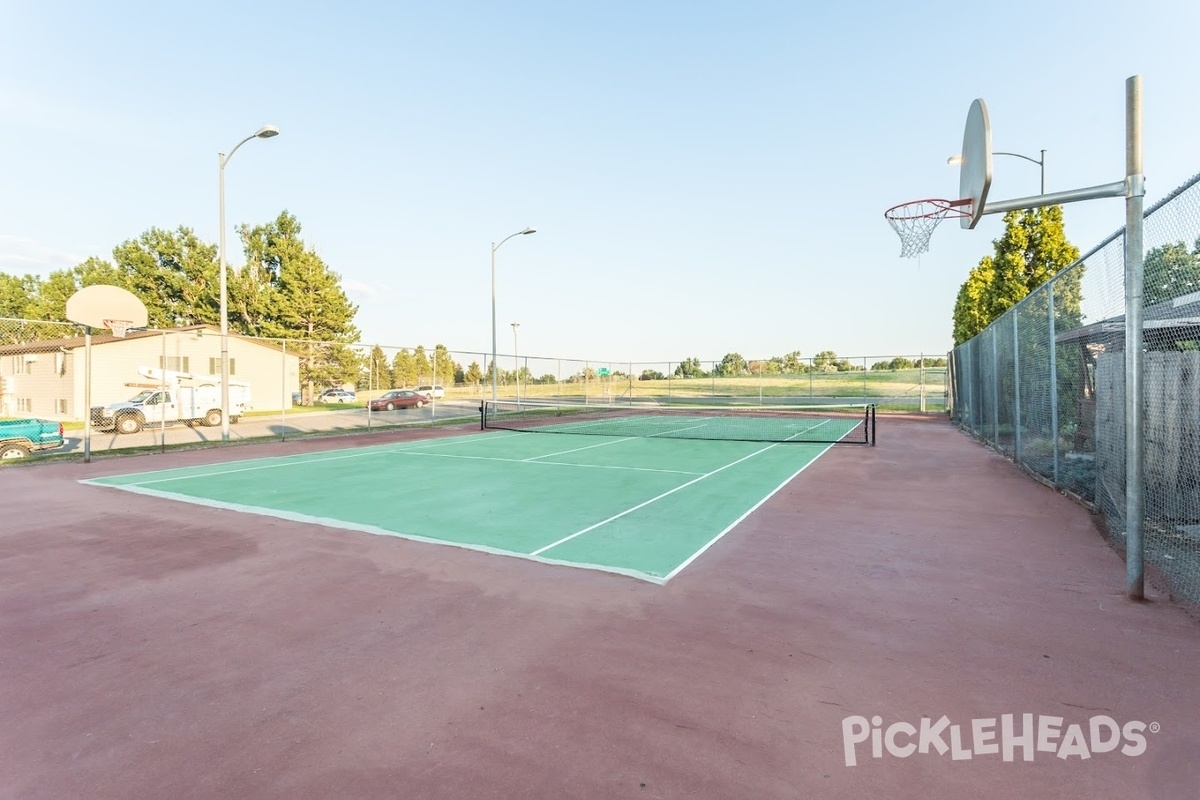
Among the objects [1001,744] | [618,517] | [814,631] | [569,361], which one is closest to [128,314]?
[618,517]

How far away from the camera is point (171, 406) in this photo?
75.5ft

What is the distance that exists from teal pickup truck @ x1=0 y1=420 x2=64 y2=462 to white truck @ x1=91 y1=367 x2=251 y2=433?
5264 mm

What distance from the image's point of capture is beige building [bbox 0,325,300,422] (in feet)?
63.3

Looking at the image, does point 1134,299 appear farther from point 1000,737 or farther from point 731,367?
point 731,367

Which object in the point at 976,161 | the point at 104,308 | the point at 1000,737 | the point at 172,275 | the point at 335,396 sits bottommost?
the point at 1000,737

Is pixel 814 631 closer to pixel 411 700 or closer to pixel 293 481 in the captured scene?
pixel 411 700

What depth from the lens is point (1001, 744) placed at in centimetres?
287

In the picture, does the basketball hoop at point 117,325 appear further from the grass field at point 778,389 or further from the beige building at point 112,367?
the grass field at point 778,389

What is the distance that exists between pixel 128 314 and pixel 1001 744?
19039 millimetres

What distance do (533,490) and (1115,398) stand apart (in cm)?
788

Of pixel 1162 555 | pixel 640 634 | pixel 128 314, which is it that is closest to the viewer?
pixel 640 634

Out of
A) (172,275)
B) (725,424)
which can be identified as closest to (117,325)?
(725,424)

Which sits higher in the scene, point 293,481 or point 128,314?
point 128,314

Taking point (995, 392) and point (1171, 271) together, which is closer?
point (1171, 271)
